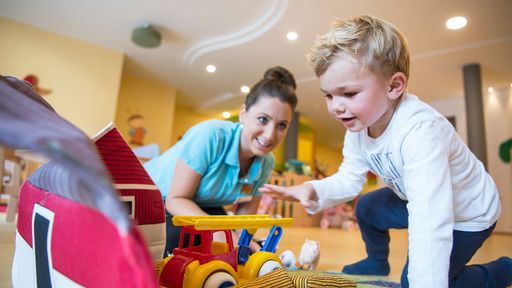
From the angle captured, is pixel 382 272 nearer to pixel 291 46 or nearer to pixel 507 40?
pixel 291 46

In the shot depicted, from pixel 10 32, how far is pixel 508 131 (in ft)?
16.7

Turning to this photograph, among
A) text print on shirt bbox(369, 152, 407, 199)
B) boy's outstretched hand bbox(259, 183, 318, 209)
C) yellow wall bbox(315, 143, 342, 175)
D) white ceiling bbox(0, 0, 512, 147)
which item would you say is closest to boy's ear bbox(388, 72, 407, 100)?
text print on shirt bbox(369, 152, 407, 199)

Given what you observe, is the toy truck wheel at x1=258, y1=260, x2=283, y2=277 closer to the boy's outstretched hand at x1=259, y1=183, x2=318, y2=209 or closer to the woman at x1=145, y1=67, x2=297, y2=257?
the boy's outstretched hand at x1=259, y1=183, x2=318, y2=209

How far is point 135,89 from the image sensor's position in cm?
422

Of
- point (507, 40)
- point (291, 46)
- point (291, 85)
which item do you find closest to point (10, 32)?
point (291, 46)

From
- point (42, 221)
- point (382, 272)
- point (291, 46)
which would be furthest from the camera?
point (291, 46)

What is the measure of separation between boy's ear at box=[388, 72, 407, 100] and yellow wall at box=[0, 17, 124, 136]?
3220 mm

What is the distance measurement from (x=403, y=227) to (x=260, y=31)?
7.94 feet

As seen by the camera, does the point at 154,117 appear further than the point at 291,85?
Yes

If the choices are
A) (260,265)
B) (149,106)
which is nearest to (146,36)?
(149,106)

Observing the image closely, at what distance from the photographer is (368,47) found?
64cm

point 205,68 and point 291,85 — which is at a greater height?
point 205,68

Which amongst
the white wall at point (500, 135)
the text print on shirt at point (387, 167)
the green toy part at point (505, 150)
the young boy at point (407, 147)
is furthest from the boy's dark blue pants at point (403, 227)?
the green toy part at point (505, 150)

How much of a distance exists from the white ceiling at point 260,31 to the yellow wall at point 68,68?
0.34 feet
